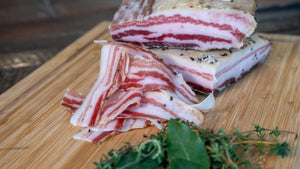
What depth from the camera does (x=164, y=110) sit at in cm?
241

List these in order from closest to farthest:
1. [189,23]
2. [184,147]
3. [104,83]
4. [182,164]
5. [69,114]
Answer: [182,164] → [184,147] → [104,83] → [69,114] → [189,23]

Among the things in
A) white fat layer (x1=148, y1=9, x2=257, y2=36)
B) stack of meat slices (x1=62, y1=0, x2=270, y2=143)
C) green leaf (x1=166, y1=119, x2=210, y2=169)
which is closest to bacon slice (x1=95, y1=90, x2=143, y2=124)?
stack of meat slices (x1=62, y1=0, x2=270, y2=143)

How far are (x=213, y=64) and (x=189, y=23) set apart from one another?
1.56 ft

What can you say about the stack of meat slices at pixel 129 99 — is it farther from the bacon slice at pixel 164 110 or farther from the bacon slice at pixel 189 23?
the bacon slice at pixel 189 23

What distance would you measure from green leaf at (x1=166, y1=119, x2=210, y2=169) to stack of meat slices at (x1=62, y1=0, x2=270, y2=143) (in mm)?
467

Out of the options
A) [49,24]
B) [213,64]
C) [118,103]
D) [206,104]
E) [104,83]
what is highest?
[104,83]

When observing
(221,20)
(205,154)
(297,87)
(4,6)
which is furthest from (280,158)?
(4,6)

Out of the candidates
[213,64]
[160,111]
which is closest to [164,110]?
[160,111]

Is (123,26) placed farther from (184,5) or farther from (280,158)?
(280,158)

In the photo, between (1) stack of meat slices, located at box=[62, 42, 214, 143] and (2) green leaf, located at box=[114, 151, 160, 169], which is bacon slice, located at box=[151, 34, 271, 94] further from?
(2) green leaf, located at box=[114, 151, 160, 169]

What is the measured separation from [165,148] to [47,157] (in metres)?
0.88

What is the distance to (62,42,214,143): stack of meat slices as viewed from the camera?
7.75ft

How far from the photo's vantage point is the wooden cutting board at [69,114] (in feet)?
7.23

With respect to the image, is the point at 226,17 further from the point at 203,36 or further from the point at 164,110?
the point at 164,110
